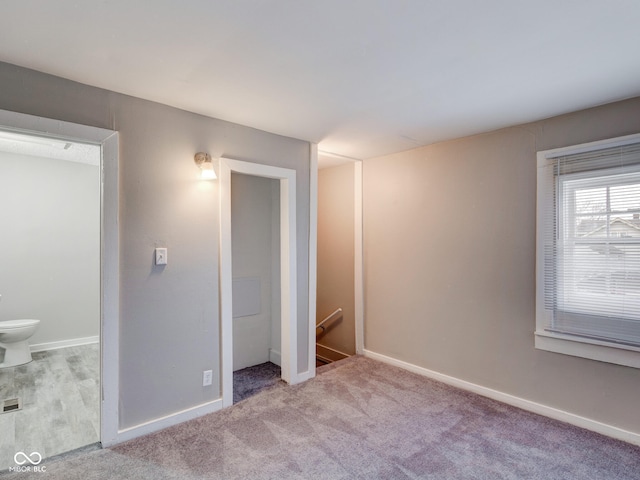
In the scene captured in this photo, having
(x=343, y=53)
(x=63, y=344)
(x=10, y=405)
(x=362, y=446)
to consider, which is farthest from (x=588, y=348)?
(x=63, y=344)

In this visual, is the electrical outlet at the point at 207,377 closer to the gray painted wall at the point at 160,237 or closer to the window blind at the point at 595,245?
the gray painted wall at the point at 160,237

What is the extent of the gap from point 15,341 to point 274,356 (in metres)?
2.80

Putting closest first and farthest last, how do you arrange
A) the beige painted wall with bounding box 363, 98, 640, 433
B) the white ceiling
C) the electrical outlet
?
1. the white ceiling
2. the beige painted wall with bounding box 363, 98, 640, 433
3. the electrical outlet

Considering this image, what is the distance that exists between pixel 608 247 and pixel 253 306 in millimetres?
3211

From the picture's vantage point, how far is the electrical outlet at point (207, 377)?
2662 mm

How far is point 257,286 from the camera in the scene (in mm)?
3893

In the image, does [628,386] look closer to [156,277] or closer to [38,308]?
[156,277]

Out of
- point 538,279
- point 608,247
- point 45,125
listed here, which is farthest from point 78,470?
point 608,247

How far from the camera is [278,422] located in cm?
255

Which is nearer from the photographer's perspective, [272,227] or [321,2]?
[321,2]

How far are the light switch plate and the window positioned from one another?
286 centimetres

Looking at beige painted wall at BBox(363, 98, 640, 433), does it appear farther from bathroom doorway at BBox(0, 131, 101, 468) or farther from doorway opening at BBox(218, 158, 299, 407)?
Answer: bathroom doorway at BBox(0, 131, 101, 468)

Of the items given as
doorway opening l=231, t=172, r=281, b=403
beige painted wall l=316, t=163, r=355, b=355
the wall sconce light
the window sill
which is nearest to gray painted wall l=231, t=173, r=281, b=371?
doorway opening l=231, t=172, r=281, b=403

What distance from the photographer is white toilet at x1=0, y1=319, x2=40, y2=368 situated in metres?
3.64
